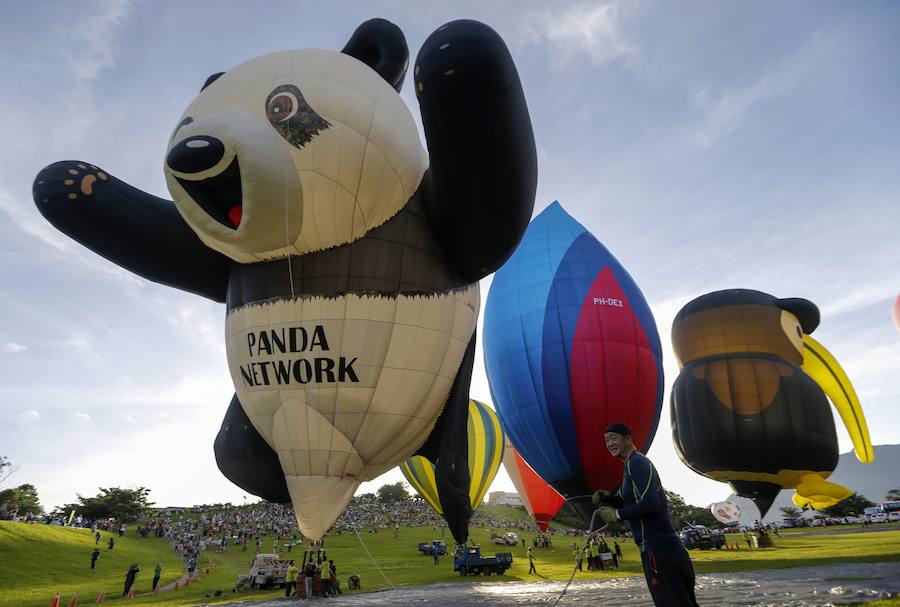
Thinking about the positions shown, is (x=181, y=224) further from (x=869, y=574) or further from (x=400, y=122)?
(x=869, y=574)

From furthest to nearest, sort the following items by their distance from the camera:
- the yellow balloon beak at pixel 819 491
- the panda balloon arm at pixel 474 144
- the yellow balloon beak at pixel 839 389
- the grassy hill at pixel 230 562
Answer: the yellow balloon beak at pixel 839 389 < the yellow balloon beak at pixel 819 491 < the grassy hill at pixel 230 562 < the panda balloon arm at pixel 474 144


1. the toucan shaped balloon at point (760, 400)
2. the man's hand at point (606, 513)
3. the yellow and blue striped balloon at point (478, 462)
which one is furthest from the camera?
the yellow and blue striped balloon at point (478, 462)

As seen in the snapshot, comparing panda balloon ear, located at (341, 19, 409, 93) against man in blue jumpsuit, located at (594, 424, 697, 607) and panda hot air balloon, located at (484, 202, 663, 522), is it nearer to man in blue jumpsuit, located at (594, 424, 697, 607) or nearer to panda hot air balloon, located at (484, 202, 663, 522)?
man in blue jumpsuit, located at (594, 424, 697, 607)

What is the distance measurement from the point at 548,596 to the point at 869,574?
13.7ft

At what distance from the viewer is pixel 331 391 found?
534cm

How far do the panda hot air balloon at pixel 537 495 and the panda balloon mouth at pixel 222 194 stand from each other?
16016 mm

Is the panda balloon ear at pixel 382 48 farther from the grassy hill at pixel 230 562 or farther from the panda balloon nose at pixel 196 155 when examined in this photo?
the grassy hill at pixel 230 562

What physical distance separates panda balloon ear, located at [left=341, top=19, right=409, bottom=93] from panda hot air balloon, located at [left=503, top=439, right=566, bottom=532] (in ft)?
50.1

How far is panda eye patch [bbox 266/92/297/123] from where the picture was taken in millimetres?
5195

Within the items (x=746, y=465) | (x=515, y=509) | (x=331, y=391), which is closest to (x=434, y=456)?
(x=331, y=391)

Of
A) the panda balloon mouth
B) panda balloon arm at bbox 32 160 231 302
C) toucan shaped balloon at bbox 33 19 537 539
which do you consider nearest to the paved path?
toucan shaped balloon at bbox 33 19 537 539

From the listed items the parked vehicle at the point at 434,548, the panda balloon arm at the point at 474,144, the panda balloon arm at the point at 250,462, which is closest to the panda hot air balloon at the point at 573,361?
the parked vehicle at the point at 434,548

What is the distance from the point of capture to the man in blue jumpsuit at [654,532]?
2879mm

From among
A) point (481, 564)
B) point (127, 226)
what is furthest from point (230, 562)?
point (127, 226)
